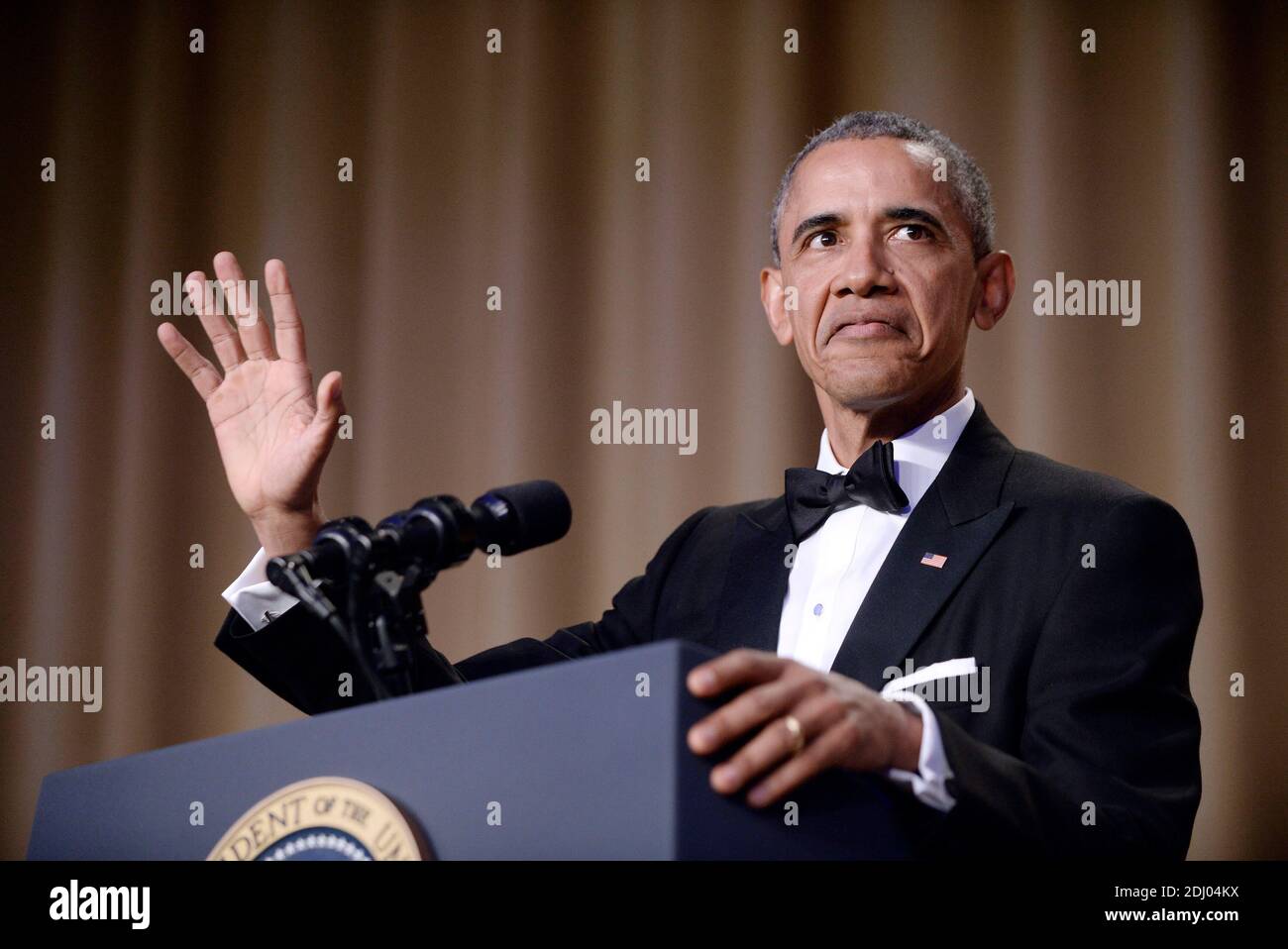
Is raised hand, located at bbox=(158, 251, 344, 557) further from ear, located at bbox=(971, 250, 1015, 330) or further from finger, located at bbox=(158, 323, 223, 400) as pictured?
ear, located at bbox=(971, 250, 1015, 330)

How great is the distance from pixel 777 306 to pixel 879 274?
30cm

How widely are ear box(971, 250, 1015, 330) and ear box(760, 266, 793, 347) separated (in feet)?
0.85

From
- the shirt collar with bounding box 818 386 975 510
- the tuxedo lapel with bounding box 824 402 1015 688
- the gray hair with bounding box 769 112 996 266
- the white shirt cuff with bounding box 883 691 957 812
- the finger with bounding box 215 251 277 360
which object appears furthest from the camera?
the gray hair with bounding box 769 112 996 266

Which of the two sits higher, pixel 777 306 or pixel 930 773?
pixel 777 306

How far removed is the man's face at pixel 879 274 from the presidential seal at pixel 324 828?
3.24ft

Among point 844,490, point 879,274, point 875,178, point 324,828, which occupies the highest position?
point 875,178

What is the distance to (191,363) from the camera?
1.63 m

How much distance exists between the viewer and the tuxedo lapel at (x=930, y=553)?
4.67 ft

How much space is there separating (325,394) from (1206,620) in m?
1.86

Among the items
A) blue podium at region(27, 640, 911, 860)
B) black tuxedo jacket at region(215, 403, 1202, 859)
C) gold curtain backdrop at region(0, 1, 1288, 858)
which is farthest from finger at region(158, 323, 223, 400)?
gold curtain backdrop at region(0, 1, 1288, 858)

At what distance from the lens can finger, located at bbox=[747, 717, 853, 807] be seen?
0.83 metres

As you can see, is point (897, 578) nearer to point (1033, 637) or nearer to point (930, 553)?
point (930, 553)

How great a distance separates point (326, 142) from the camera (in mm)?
3115

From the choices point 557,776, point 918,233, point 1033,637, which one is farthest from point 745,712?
point 918,233
